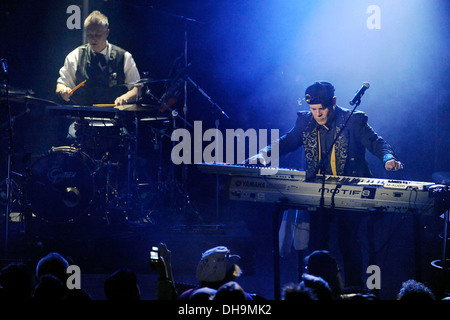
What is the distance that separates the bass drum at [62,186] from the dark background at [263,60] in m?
1.22

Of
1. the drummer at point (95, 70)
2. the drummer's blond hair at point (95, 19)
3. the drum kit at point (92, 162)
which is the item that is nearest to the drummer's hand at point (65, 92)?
the drum kit at point (92, 162)

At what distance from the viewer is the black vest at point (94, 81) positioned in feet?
21.9

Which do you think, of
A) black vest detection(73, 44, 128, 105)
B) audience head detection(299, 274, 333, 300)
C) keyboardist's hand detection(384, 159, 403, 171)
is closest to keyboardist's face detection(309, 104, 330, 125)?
keyboardist's hand detection(384, 159, 403, 171)

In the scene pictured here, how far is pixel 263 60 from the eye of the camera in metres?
7.43

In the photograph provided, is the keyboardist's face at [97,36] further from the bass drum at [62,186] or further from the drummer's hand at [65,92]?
the bass drum at [62,186]

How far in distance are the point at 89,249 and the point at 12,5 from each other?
404 centimetres

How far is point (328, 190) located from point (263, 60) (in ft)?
12.8

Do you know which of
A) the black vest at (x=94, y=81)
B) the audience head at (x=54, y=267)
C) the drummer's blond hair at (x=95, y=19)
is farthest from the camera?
the black vest at (x=94, y=81)

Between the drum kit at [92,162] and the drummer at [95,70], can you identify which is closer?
the drum kit at [92,162]

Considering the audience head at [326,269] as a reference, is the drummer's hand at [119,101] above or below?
above

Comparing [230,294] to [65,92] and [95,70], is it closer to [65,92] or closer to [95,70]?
[65,92]

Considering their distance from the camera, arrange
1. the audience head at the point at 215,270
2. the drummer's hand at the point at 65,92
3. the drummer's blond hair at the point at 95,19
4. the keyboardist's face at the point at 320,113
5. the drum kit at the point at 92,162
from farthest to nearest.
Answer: the drummer's blond hair at the point at 95,19
the drummer's hand at the point at 65,92
the drum kit at the point at 92,162
the keyboardist's face at the point at 320,113
the audience head at the point at 215,270

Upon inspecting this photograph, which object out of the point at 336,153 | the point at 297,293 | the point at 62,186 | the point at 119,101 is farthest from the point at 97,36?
the point at 297,293

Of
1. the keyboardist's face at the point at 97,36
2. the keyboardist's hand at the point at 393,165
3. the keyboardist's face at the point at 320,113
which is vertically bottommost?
the keyboardist's hand at the point at 393,165
